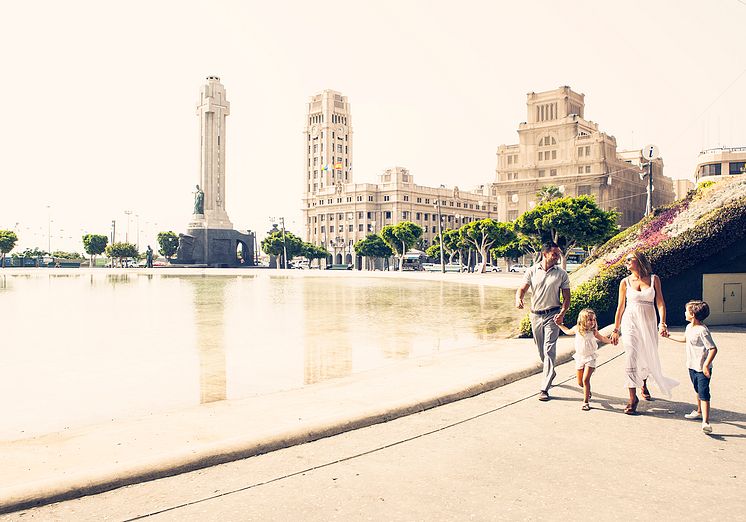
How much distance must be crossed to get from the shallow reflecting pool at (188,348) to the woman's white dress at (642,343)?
4.98 metres

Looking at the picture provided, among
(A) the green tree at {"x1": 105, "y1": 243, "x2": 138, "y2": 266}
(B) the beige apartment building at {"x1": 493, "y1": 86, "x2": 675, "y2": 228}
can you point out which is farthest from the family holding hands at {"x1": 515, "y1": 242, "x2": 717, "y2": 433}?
(A) the green tree at {"x1": 105, "y1": 243, "x2": 138, "y2": 266}

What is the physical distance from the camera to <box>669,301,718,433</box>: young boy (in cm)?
595

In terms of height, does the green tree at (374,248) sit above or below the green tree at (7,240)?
below

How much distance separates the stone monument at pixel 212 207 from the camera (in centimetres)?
9119

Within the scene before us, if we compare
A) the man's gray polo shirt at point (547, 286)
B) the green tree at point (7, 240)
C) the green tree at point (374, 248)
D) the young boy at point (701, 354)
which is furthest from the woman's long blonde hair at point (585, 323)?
the green tree at point (7, 240)

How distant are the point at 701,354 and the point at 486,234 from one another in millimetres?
64292

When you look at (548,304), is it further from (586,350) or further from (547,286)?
(586,350)

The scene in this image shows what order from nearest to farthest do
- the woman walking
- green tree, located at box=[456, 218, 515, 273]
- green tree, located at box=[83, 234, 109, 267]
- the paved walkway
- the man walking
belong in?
the paved walkway, the woman walking, the man walking, green tree, located at box=[456, 218, 515, 273], green tree, located at box=[83, 234, 109, 267]

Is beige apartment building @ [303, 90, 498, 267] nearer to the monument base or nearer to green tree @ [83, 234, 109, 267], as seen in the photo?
the monument base

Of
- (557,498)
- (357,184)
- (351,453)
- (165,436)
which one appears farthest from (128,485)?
(357,184)

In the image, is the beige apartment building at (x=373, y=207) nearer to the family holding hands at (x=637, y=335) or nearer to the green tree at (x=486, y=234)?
the green tree at (x=486, y=234)

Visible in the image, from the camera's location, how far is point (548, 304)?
7.57m

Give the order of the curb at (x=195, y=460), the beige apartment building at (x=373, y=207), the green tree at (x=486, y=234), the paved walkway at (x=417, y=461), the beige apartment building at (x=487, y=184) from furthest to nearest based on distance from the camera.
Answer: the beige apartment building at (x=373, y=207), the beige apartment building at (x=487, y=184), the green tree at (x=486, y=234), the curb at (x=195, y=460), the paved walkway at (x=417, y=461)

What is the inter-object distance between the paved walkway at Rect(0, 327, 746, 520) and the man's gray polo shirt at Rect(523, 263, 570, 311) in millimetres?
1248
